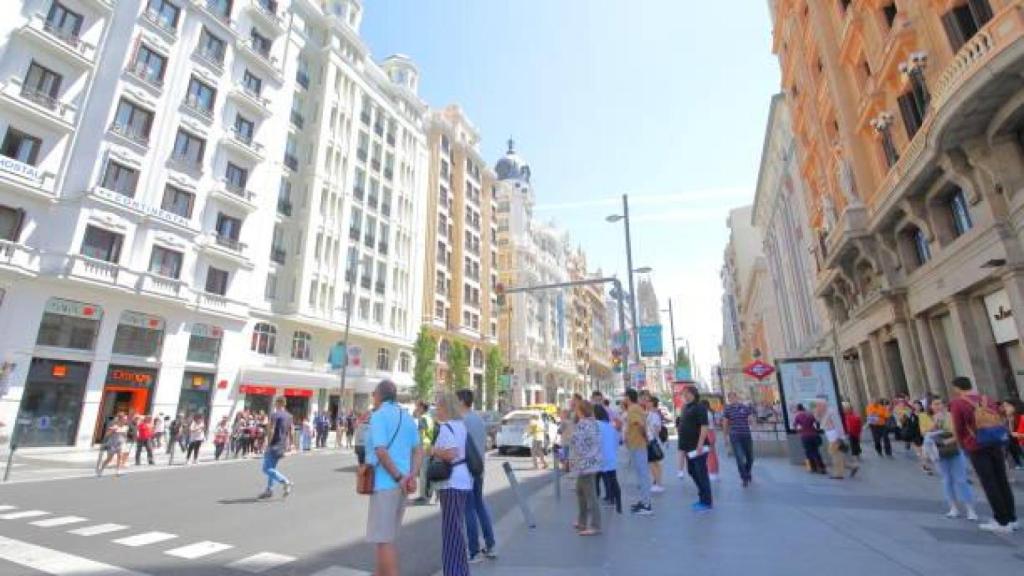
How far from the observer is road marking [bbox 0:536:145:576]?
18.4 ft

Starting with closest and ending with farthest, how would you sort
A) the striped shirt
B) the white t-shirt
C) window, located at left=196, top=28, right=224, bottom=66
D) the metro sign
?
the white t-shirt
the striped shirt
the metro sign
window, located at left=196, top=28, right=224, bottom=66

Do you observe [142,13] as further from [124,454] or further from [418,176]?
[418,176]

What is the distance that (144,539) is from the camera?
23.2 feet

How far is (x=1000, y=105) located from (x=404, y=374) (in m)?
37.8

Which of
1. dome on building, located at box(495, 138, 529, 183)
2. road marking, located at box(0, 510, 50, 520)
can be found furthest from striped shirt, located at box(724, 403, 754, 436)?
dome on building, located at box(495, 138, 529, 183)

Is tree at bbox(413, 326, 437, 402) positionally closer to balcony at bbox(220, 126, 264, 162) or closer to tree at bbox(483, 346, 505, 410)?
tree at bbox(483, 346, 505, 410)

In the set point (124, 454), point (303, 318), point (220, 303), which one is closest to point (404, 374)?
point (303, 318)

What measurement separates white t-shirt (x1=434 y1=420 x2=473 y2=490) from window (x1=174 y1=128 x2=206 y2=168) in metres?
28.2

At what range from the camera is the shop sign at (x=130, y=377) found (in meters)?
22.9

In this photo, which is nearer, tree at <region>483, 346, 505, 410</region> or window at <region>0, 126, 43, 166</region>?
window at <region>0, 126, 43, 166</region>

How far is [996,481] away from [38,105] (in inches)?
1233

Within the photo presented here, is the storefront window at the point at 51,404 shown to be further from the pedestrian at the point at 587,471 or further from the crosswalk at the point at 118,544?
the pedestrian at the point at 587,471

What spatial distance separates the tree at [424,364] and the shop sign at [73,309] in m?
22.1

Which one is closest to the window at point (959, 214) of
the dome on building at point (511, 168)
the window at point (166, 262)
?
the window at point (166, 262)
